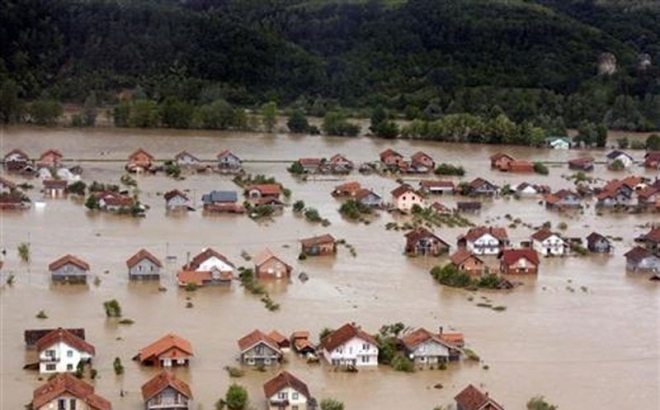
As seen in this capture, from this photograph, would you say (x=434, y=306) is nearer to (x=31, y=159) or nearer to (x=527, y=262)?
(x=527, y=262)

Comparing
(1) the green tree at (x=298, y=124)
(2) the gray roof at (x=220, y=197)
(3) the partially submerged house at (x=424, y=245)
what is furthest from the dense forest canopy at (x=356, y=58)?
(3) the partially submerged house at (x=424, y=245)

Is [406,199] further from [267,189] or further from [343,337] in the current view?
[343,337]

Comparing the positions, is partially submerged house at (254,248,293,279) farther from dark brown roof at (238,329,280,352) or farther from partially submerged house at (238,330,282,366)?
partially submerged house at (238,330,282,366)

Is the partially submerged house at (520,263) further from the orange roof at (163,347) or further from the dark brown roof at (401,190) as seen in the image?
the orange roof at (163,347)

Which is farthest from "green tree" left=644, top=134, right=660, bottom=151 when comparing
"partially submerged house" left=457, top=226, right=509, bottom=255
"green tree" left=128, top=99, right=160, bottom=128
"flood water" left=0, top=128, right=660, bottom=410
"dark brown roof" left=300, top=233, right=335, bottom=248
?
"dark brown roof" left=300, top=233, right=335, bottom=248

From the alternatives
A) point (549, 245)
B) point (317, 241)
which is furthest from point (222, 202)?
point (549, 245)
